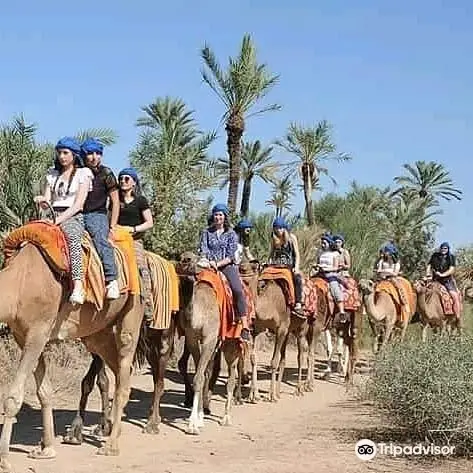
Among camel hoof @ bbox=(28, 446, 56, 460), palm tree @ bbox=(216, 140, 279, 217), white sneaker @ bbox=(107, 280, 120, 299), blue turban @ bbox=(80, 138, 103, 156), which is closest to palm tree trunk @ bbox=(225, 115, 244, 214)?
palm tree @ bbox=(216, 140, 279, 217)

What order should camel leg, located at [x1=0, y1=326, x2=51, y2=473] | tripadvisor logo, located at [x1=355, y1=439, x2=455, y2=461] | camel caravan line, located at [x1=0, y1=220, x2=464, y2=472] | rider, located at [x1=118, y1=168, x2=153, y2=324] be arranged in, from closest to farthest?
camel leg, located at [x1=0, y1=326, x2=51, y2=473] < camel caravan line, located at [x1=0, y1=220, x2=464, y2=472] < tripadvisor logo, located at [x1=355, y1=439, x2=455, y2=461] < rider, located at [x1=118, y1=168, x2=153, y2=324]

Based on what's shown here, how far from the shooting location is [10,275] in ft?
27.5

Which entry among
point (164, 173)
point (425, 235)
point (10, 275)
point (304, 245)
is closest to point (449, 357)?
point (10, 275)

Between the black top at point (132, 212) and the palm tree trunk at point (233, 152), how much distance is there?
56.3 feet

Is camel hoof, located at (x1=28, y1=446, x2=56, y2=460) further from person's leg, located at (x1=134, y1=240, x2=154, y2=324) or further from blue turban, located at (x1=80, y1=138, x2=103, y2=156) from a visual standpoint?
blue turban, located at (x1=80, y1=138, x2=103, y2=156)

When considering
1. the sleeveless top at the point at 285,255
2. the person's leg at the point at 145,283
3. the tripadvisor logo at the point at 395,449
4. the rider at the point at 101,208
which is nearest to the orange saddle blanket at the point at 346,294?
the sleeveless top at the point at 285,255

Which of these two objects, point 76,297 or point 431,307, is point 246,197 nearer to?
point 431,307

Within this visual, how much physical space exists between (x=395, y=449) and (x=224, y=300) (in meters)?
3.25

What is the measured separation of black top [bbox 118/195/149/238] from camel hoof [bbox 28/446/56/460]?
A: 108 inches

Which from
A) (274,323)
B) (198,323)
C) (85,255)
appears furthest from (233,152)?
(85,255)

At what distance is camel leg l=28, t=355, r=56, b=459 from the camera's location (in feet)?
30.1

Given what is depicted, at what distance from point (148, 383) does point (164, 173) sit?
6.76m

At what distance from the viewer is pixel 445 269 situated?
68.4ft

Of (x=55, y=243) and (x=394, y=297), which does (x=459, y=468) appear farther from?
(x=394, y=297)
